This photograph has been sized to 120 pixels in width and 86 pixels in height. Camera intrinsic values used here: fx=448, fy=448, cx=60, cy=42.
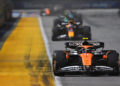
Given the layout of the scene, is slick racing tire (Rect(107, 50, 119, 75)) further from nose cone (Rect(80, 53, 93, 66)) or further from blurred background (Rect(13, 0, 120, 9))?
blurred background (Rect(13, 0, 120, 9))

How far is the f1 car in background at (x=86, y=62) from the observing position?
13.2 metres

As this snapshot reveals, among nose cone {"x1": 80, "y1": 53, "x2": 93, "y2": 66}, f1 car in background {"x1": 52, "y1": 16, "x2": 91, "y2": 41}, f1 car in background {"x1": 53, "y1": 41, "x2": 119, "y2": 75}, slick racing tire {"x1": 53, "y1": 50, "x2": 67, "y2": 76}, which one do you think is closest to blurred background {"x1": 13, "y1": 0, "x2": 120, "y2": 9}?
f1 car in background {"x1": 52, "y1": 16, "x2": 91, "y2": 41}

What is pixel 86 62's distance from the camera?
526 inches

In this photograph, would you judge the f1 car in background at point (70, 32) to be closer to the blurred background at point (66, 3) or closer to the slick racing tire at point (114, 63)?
the slick racing tire at point (114, 63)

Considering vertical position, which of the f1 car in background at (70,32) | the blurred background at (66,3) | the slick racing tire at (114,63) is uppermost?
the slick racing tire at (114,63)

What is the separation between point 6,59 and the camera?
57.7 feet

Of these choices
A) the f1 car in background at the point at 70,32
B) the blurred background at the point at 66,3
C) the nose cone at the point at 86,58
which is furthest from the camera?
the blurred background at the point at 66,3

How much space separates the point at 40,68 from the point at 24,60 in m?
2.25

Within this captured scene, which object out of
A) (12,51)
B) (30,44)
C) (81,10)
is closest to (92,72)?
(12,51)

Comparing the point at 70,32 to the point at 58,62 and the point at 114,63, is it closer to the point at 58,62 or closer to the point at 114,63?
the point at 58,62

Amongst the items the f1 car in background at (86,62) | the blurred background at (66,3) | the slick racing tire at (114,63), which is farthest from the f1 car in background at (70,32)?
the blurred background at (66,3)

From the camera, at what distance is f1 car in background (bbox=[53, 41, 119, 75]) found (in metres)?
13.2

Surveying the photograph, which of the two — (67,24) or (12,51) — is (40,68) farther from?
(67,24)

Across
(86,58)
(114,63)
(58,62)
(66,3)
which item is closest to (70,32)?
(86,58)
